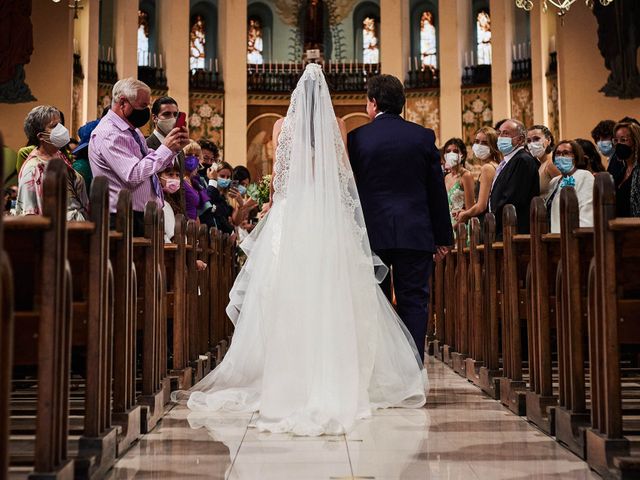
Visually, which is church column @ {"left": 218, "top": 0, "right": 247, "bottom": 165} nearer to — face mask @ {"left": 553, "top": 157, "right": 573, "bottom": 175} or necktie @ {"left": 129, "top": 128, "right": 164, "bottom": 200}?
face mask @ {"left": 553, "top": 157, "right": 573, "bottom": 175}

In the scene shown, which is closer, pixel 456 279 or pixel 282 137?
pixel 282 137

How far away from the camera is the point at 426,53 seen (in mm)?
20391

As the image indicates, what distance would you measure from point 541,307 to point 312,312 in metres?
1.16

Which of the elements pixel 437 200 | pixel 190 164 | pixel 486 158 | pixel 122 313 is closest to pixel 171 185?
pixel 190 164

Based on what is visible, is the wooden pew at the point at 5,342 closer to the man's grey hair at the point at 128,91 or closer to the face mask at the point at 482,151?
the man's grey hair at the point at 128,91

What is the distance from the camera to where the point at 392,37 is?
61.1 ft

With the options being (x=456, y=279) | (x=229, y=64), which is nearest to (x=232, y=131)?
(x=229, y=64)

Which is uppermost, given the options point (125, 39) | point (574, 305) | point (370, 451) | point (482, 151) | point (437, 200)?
point (125, 39)

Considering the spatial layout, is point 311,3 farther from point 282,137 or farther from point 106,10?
point 282,137

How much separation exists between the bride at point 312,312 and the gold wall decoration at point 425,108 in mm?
13538

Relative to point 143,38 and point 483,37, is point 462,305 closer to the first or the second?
point 483,37

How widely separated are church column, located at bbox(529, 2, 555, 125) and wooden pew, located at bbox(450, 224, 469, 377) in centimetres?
1021

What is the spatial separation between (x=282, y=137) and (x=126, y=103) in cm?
93

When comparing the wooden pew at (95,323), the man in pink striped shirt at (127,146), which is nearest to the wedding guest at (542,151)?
the man in pink striped shirt at (127,146)
